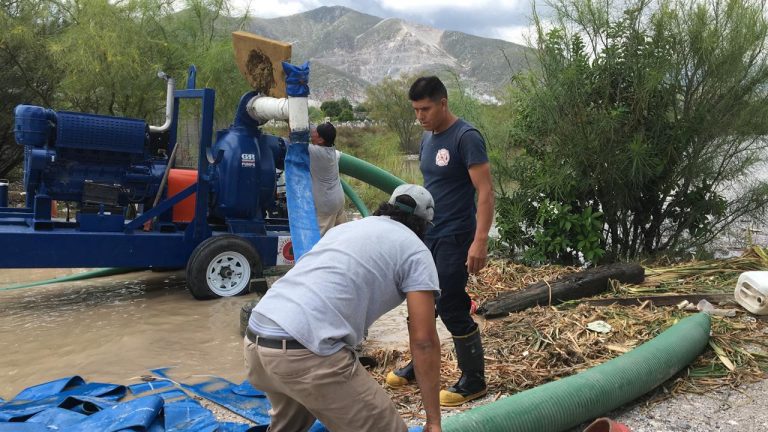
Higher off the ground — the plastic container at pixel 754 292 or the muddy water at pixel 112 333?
the plastic container at pixel 754 292

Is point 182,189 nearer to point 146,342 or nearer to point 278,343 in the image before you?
point 146,342

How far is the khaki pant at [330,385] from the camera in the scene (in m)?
2.15

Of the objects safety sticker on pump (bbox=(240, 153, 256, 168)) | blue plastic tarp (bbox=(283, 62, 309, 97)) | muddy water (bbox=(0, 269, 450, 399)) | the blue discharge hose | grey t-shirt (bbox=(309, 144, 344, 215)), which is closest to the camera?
muddy water (bbox=(0, 269, 450, 399))

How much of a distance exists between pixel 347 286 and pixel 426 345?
0.35m

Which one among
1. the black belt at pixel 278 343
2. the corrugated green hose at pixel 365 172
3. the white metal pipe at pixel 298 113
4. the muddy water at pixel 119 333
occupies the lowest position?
the muddy water at pixel 119 333

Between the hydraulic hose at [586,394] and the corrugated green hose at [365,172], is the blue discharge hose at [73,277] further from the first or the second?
the hydraulic hose at [586,394]

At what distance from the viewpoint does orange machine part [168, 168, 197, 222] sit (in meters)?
7.20

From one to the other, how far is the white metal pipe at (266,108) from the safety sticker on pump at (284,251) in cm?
137

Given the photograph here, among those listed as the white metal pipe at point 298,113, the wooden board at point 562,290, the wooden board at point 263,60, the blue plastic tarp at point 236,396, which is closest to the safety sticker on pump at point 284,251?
the wooden board at point 263,60

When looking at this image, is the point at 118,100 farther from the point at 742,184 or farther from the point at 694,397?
the point at 694,397

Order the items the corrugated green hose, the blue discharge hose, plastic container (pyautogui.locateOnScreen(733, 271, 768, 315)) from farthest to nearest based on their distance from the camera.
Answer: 1. the corrugated green hose
2. the blue discharge hose
3. plastic container (pyautogui.locateOnScreen(733, 271, 768, 315))

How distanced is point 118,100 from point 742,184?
13007 mm

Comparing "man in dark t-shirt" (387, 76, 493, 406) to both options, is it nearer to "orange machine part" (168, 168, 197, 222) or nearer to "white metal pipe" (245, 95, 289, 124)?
"white metal pipe" (245, 95, 289, 124)

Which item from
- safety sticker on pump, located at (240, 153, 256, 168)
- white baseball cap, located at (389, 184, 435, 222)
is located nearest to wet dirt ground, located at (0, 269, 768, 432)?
safety sticker on pump, located at (240, 153, 256, 168)
